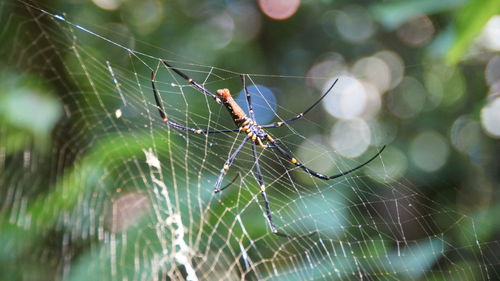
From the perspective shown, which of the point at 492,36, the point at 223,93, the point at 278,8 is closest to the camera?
the point at 223,93

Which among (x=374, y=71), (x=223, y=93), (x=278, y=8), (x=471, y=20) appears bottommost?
(x=471, y=20)

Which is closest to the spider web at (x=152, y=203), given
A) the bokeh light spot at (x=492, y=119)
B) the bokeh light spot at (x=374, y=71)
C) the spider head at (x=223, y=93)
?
the spider head at (x=223, y=93)

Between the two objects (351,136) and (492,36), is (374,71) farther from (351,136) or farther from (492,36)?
(492,36)

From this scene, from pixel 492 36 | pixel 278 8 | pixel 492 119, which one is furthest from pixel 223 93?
pixel 492 119

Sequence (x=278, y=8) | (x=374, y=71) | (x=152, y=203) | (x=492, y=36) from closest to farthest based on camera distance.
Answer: (x=492, y=36) → (x=152, y=203) → (x=278, y=8) → (x=374, y=71)

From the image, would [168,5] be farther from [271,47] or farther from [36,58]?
[36,58]

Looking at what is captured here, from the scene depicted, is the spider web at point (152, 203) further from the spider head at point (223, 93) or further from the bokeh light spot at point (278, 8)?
the bokeh light spot at point (278, 8)
